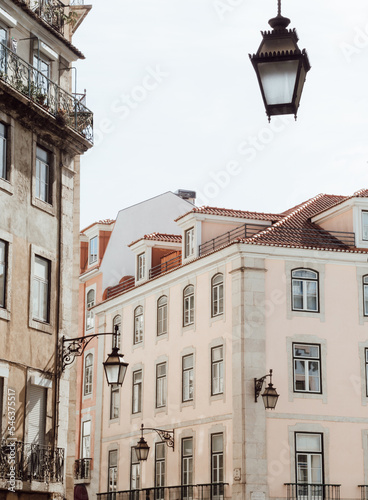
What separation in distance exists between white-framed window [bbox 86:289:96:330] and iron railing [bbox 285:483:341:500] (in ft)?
50.3

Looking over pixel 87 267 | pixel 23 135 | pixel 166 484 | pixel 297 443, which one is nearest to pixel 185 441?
pixel 166 484

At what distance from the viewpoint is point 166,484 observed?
36281 mm

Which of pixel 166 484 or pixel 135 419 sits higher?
pixel 135 419

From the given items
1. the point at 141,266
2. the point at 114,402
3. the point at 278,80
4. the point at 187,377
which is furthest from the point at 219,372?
the point at 278,80

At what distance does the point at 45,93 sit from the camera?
21.7m

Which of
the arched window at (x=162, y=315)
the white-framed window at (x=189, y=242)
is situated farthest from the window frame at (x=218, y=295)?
the arched window at (x=162, y=315)

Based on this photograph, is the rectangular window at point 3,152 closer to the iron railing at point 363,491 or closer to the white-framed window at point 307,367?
the white-framed window at point 307,367

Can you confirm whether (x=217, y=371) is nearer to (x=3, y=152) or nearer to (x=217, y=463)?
(x=217, y=463)

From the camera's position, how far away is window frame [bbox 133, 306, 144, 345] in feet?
131

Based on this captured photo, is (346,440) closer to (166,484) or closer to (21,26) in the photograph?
(166,484)

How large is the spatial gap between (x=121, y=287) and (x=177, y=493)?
36.7 ft

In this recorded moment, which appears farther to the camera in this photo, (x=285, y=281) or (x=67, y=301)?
(x=285, y=281)

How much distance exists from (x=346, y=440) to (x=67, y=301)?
565 inches

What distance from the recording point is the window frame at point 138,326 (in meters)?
40.1
